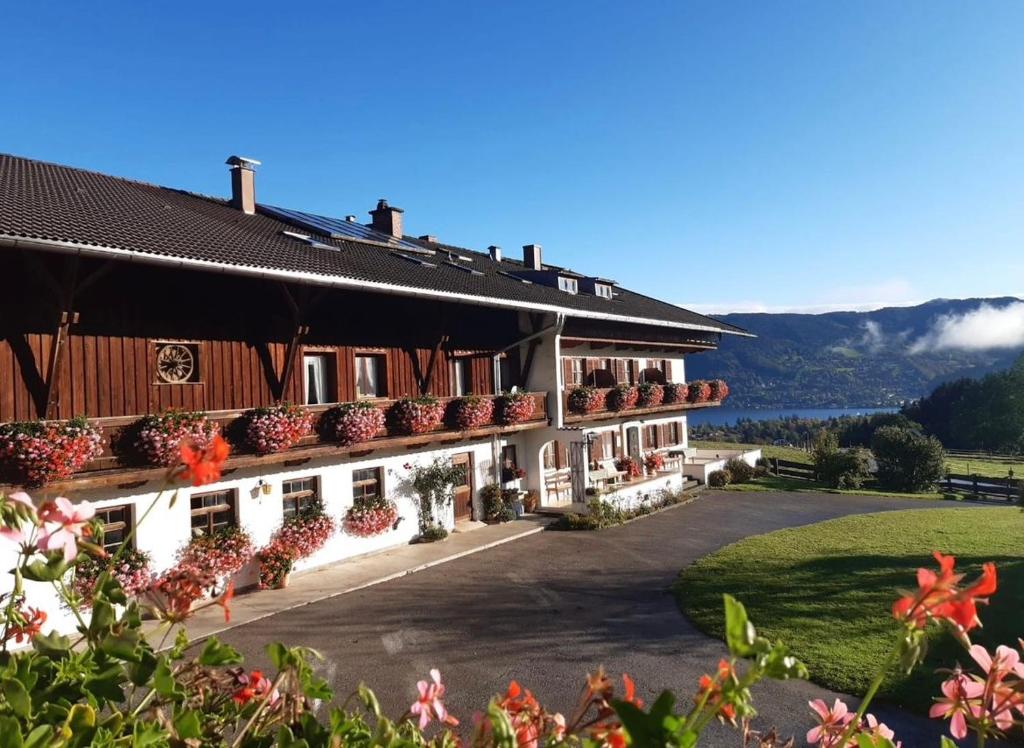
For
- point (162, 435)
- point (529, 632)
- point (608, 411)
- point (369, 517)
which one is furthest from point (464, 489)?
point (162, 435)

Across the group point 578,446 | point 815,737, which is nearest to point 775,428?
point 578,446

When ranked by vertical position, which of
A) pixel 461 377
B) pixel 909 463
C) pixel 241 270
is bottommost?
pixel 909 463

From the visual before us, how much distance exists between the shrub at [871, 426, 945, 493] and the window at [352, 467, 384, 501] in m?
28.1

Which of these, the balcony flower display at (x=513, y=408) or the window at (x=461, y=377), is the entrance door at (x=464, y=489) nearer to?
the balcony flower display at (x=513, y=408)

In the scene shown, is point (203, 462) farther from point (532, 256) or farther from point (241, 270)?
point (532, 256)

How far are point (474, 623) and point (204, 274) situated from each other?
8.44m

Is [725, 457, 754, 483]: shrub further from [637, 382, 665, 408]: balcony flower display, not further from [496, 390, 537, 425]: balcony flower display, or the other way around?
[496, 390, 537, 425]: balcony flower display

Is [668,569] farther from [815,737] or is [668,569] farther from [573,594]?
[815,737]

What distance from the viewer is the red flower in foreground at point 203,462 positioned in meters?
1.45

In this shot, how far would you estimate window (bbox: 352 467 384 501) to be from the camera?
15.5 metres

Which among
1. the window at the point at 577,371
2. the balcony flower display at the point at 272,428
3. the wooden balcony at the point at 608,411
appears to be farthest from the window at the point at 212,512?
the window at the point at 577,371

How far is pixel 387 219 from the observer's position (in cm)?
2445

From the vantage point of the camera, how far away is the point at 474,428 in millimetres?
17062

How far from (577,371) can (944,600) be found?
21.7 metres
